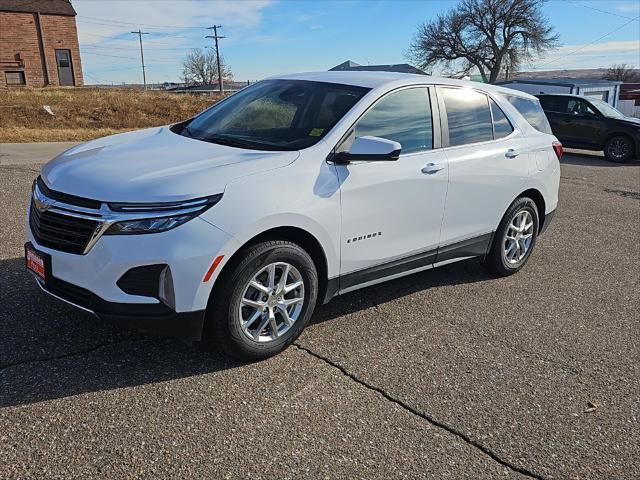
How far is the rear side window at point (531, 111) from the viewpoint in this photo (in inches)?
213

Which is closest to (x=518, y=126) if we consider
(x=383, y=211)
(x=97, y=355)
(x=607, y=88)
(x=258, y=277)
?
(x=383, y=211)

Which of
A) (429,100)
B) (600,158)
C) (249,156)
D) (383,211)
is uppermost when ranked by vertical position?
(429,100)

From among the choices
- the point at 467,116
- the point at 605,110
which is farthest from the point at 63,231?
the point at 605,110

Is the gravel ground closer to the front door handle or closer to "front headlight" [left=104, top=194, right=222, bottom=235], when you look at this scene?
"front headlight" [left=104, top=194, right=222, bottom=235]

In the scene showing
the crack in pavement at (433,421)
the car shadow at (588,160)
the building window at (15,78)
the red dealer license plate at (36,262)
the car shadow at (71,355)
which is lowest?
the car shadow at (588,160)

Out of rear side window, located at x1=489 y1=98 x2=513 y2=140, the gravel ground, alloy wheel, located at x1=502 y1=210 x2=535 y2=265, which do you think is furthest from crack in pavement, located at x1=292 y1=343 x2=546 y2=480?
rear side window, located at x1=489 y1=98 x2=513 y2=140

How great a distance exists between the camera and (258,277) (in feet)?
11.1

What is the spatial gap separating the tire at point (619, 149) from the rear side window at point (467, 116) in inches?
492

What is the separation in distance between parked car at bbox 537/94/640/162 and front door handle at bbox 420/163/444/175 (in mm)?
13448

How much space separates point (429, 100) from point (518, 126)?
50.3 inches

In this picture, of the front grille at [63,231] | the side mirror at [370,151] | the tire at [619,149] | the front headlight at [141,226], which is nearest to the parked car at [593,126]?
the tire at [619,149]

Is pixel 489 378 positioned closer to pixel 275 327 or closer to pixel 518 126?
pixel 275 327

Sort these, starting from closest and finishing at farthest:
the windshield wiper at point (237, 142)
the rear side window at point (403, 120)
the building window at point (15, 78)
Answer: the windshield wiper at point (237, 142)
the rear side window at point (403, 120)
the building window at point (15, 78)

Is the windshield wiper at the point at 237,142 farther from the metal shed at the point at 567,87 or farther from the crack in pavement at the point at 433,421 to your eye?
the metal shed at the point at 567,87
